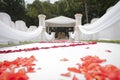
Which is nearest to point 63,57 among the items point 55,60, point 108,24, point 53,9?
point 55,60

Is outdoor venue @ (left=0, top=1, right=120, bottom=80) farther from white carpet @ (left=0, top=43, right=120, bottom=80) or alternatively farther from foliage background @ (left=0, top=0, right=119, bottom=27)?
foliage background @ (left=0, top=0, right=119, bottom=27)

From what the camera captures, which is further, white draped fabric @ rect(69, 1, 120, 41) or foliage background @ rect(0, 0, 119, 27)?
foliage background @ rect(0, 0, 119, 27)

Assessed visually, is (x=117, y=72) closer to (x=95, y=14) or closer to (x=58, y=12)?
(x=95, y=14)

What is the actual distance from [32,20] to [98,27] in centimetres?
2323

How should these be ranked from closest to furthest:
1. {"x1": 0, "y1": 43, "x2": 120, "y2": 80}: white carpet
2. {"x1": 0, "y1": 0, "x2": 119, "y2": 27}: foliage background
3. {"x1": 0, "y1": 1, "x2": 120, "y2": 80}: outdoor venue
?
1. {"x1": 0, "y1": 1, "x2": 120, "y2": 80}: outdoor venue
2. {"x1": 0, "y1": 43, "x2": 120, "y2": 80}: white carpet
3. {"x1": 0, "y1": 0, "x2": 119, "y2": 27}: foliage background

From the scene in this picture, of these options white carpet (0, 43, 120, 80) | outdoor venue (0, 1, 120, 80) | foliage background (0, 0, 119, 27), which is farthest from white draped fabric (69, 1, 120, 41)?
foliage background (0, 0, 119, 27)

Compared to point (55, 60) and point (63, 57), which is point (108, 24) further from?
point (55, 60)

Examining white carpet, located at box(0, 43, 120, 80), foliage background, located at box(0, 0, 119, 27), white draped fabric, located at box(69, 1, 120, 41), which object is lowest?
white carpet, located at box(0, 43, 120, 80)

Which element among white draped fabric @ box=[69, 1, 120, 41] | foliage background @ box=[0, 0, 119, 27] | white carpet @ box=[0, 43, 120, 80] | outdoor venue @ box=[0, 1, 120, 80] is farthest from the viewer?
foliage background @ box=[0, 0, 119, 27]

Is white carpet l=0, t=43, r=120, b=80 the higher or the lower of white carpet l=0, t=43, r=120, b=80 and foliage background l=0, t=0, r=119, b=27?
the lower

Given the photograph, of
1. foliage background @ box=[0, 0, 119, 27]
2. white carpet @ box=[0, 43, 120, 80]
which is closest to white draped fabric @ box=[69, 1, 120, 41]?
white carpet @ box=[0, 43, 120, 80]

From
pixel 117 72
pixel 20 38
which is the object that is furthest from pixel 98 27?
pixel 117 72

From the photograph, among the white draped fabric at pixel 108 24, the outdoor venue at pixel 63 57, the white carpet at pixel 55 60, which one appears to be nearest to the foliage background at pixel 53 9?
the outdoor venue at pixel 63 57

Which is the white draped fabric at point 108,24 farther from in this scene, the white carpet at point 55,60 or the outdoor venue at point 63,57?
the white carpet at point 55,60
